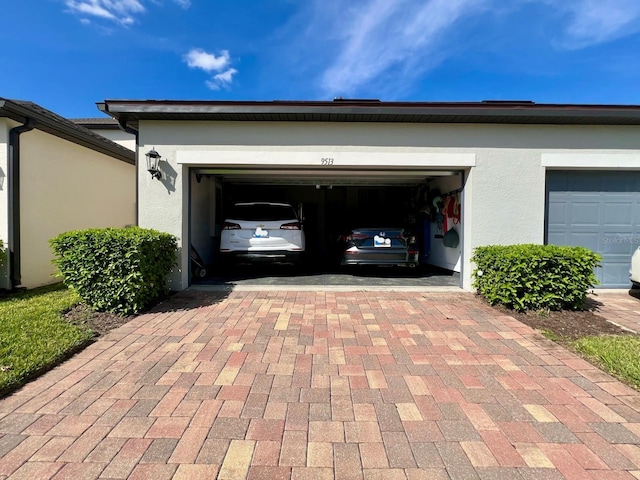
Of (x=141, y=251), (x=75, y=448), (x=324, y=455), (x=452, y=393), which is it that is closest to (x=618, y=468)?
(x=452, y=393)

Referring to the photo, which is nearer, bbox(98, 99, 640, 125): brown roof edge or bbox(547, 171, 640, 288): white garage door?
bbox(98, 99, 640, 125): brown roof edge

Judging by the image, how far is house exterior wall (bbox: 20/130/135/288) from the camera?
6246 millimetres

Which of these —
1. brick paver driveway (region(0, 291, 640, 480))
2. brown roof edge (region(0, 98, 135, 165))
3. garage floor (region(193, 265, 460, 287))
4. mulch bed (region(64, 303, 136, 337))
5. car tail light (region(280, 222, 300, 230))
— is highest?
brown roof edge (region(0, 98, 135, 165))

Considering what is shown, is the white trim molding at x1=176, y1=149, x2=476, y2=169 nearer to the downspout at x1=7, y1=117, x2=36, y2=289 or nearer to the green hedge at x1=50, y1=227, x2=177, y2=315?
the green hedge at x1=50, y1=227, x2=177, y2=315

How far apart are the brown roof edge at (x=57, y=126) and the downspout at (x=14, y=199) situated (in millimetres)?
165

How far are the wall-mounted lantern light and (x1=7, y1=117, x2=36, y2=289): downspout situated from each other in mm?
2213

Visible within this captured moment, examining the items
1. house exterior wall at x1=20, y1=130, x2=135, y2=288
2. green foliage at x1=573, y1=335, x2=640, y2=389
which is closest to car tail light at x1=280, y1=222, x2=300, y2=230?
house exterior wall at x1=20, y1=130, x2=135, y2=288

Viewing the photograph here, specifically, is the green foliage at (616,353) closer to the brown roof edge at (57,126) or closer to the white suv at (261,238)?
the white suv at (261,238)

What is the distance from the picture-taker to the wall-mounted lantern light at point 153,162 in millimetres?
5875

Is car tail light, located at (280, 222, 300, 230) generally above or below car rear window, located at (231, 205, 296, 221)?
below

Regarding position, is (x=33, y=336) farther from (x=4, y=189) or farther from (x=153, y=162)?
(x=4, y=189)

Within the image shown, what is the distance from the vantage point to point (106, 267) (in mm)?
4605

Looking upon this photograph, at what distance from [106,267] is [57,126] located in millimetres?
3813

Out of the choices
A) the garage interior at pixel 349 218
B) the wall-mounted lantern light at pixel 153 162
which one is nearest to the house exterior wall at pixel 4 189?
the wall-mounted lantern light at pixel 153 162
